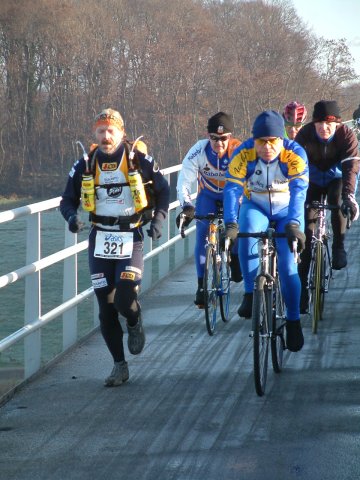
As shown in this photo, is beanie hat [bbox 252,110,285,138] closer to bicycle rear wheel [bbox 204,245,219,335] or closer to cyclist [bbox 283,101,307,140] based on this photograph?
bicycle rear wheel [bbox 204,245,219,335]

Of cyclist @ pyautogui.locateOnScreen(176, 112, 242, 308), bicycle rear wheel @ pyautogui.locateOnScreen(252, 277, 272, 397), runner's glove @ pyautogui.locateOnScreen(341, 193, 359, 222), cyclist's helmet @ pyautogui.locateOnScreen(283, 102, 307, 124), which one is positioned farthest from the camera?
cyclist's helmet @ pyautogui.locateOnScreen(283, 102, 307, 124)

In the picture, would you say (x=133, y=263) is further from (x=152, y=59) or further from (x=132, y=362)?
(x=152, y=59)

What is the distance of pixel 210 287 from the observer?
941cm

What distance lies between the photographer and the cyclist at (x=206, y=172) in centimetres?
928

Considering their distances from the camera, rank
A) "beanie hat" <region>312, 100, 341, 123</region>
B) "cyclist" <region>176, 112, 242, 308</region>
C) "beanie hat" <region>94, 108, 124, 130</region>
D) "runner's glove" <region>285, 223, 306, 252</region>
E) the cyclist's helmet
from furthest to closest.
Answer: the cyclist's helmet < "cyclist" <region>176, 112, 242, 308</region> < "beanie hat" <region>312, 100, 341, 123</region> < "beanie hat" <region>94, 108, 124, 130</region> < "runner's glove" <region>285, 223, 306, 252</region>

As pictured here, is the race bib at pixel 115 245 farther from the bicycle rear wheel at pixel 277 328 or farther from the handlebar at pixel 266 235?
the bicycle rear wheel at pixel 277 328

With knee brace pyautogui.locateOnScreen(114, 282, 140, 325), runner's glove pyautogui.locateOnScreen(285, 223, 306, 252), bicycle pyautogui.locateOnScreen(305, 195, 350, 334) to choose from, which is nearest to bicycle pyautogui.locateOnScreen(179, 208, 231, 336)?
bicycle pyautogui.locateOnScreen(305, 195, 350, 334)

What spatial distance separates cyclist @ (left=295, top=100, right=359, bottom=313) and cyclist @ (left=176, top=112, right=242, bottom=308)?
2.04ft

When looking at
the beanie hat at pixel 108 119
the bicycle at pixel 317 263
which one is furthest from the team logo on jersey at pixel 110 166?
the bicycle at pixel 317 263

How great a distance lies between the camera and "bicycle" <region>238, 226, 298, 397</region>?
6.52 meters

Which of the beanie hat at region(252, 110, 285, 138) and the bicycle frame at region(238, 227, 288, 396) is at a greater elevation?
the beanie hat at region(252, 110, 285, 138)

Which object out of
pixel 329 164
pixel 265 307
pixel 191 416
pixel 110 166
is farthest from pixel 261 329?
pixel 329 164

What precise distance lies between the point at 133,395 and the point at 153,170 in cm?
143

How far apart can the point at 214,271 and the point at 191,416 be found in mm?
3237
